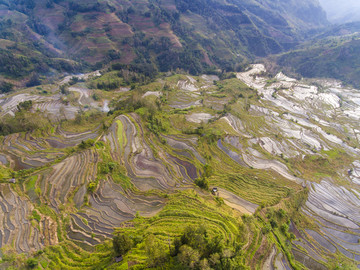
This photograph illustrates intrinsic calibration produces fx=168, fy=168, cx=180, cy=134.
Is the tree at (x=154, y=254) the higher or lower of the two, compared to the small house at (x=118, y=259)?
higher

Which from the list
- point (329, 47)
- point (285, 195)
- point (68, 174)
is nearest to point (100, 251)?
point (68, 174)

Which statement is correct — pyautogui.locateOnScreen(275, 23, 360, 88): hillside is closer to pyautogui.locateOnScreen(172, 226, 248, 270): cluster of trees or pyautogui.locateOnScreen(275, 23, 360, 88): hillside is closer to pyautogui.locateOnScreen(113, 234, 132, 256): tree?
pyautogui.locateOnScreen(172, 226, 248, 270): cluster of trees

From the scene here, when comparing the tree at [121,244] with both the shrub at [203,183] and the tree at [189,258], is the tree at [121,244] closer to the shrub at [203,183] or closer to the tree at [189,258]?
the tree at [189,258]

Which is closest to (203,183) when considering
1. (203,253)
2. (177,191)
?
(177,191)

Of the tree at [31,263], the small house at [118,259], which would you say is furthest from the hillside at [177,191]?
the small house at [118,259]

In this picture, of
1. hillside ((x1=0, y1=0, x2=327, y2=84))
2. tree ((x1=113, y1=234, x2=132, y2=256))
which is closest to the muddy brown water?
tree ((x1=113, y1=234, x2=132, y2=256))

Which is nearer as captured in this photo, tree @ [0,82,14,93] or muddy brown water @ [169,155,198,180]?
muddy brown water @ [169,155,198,180]
